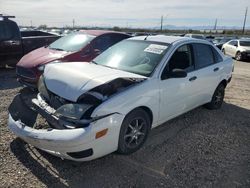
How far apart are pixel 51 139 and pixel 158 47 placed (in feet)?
7.69

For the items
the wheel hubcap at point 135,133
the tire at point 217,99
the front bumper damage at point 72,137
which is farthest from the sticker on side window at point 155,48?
the tire at point 217,99

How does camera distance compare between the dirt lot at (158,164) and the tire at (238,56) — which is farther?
the tire at (238,56)

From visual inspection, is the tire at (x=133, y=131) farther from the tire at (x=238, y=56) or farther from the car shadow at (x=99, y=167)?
the tire at (x=238, y=56)

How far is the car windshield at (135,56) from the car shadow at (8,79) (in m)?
3.74

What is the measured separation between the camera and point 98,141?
333 centimetres

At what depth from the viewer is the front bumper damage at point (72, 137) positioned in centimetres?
318

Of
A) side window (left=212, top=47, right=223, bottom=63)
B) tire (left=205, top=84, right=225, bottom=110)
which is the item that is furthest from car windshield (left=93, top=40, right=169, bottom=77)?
tire (left=205, top=84, right=225, bottom=110)

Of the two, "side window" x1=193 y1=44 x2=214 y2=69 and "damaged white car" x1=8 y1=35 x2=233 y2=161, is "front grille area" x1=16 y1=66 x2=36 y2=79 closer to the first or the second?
"damaged white car" x1=8 y1=35 x2=233 y2=161

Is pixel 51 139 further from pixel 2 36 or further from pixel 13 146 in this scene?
pixel 2 36

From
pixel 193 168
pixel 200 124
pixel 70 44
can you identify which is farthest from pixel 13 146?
pixel 70 44

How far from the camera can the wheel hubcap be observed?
3875mm

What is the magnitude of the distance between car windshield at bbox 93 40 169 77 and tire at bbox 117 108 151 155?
65 centimetres

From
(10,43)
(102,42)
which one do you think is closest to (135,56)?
(102,42)

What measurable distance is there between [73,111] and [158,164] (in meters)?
1.38
